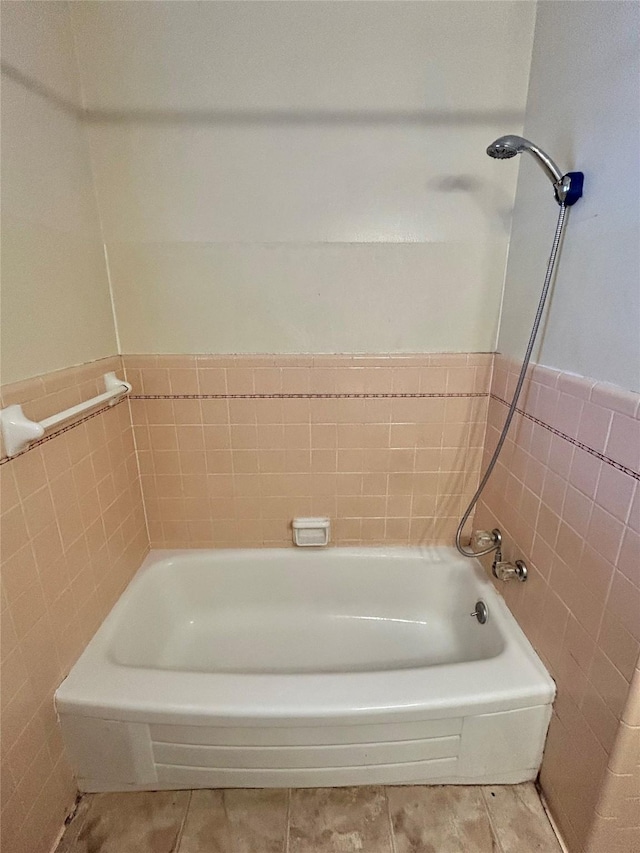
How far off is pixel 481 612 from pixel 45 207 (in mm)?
1778

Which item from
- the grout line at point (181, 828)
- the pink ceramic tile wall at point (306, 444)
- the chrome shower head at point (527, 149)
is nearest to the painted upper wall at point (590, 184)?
the chrome shower head at point (527, 149)

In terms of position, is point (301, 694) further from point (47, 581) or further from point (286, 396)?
point (286, 396)

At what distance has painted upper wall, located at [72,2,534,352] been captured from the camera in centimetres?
120

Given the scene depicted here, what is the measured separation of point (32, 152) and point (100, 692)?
1375mm

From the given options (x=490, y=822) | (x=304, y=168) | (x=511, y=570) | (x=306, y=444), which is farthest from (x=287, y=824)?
(x=304, y=168)

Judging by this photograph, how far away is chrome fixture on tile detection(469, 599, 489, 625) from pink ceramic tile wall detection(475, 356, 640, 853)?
0.11 metres

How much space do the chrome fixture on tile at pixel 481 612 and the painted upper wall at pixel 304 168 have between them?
2.94ft

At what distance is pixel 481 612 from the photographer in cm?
138

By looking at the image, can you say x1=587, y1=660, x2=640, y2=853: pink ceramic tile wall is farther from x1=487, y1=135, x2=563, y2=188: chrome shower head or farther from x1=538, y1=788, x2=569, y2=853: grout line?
x1=487, y1=135, x2=563, y2=188: chrome shower head

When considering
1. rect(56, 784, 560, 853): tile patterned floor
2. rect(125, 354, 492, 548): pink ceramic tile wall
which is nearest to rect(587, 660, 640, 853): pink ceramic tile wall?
rect(56, 784, 560, 853): tile patterned floor

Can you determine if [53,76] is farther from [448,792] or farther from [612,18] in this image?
[448,792]

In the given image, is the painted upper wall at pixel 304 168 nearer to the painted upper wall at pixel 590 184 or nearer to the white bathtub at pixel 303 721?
the painted upper wall at pixel 590 184

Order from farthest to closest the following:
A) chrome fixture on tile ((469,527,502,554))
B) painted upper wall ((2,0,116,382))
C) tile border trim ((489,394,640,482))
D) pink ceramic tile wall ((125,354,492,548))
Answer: pink ceramic tile wall ((125,354,492,548)) → chrome fixture on tile ((469,527,502,554)) → painted upper wall ((2,0,116,382)) → tile border trim ((489,394,640,482))

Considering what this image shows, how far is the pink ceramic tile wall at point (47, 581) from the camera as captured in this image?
35.0 inches
